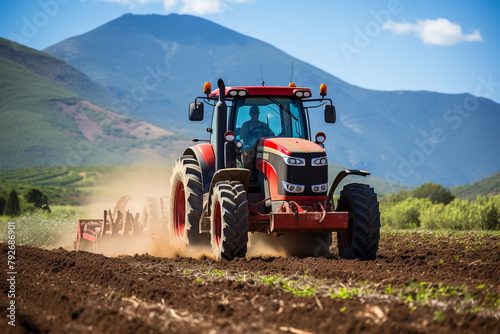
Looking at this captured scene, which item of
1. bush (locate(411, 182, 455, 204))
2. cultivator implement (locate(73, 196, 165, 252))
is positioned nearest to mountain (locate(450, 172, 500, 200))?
bush (locate(411, 182, 455, 204))

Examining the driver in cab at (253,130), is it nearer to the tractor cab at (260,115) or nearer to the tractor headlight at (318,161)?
the tractor cab at (260,115)

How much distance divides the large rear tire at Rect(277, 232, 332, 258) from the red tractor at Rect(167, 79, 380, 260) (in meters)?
0.02

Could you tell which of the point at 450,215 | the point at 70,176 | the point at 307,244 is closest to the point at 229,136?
the point at 307,244

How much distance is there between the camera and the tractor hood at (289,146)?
9250mm

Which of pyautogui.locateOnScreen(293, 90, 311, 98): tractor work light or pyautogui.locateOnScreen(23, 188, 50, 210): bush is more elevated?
pyautogui.locateOnScreen(293, 90, 311, 98): tractor work light

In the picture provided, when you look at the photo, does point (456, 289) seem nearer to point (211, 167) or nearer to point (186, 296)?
point (186, 296)

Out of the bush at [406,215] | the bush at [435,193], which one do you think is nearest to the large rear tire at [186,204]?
the bush at [406,215]

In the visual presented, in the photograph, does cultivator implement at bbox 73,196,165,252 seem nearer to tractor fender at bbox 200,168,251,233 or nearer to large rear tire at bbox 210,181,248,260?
tractor fender at bbox 200,168,251,233

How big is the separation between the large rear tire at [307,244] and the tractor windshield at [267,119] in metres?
1.80

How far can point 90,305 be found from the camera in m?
5.72

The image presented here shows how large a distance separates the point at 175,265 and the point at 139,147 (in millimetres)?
170705

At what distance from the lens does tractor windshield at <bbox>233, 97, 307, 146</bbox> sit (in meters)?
10.4

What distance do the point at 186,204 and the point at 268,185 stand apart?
1650mm

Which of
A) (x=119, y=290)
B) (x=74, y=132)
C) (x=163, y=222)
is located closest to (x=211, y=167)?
(x=163, y=222)
